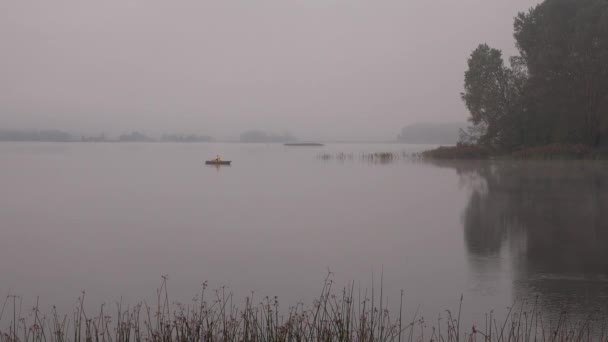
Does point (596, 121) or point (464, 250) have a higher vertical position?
point (596, 121)

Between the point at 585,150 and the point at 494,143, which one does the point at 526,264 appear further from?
the point at 494,143

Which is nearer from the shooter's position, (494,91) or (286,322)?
(286,322)

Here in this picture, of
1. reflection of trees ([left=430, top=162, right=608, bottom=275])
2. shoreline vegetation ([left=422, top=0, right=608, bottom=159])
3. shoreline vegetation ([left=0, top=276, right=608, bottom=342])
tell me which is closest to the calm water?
reflection of trees ([left=430, top=162, right=608, bottom=275])

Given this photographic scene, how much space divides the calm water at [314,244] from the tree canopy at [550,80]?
76.4ft

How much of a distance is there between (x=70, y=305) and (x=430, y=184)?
23.7 meters

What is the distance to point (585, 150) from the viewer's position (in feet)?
146

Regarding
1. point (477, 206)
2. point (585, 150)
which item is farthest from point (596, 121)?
point (477, 206)

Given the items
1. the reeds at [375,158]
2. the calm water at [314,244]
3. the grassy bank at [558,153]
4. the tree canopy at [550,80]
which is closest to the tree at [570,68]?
the tree canopy at [550,80]

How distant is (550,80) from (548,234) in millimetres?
37153

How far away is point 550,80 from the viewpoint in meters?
46.3

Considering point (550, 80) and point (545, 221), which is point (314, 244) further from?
point (550, 80)

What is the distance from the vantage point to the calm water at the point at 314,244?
902 centimetres

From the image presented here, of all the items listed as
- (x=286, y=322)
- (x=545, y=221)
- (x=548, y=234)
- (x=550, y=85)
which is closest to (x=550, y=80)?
(x=550, y=85)

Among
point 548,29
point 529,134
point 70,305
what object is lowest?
point 70,305
